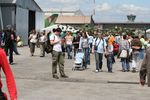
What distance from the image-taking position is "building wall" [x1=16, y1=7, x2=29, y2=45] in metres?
43.7

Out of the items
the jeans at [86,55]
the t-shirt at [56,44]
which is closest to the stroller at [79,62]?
the jeans at [86,55]

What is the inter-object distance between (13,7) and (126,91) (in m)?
30.2

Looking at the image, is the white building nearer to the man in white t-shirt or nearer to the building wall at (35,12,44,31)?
the building wall at (35,12,44,31)

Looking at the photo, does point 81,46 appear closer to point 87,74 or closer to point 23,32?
point 87,74

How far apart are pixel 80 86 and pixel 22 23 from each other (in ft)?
102

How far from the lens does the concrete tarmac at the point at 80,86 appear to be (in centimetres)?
1240

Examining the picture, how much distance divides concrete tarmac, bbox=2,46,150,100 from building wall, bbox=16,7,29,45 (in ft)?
79.9

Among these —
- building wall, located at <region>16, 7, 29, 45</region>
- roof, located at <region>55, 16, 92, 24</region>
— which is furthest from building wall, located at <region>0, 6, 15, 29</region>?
roof, located at <region>55, 16, 92, 24</region>

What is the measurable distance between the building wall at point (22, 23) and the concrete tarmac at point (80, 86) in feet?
79.9

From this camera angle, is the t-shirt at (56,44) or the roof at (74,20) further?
the roof at (74,20)

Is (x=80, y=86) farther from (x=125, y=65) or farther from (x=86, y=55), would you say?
(x=86, y=55)

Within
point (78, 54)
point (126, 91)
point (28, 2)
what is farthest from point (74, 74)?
point (28, 2)

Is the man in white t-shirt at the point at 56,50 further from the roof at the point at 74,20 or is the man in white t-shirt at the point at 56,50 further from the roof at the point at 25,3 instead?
the roof at the point at 74,20

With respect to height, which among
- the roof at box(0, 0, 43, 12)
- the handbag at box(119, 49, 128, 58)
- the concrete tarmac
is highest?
the roof at box(0, 0, 43, 12)
